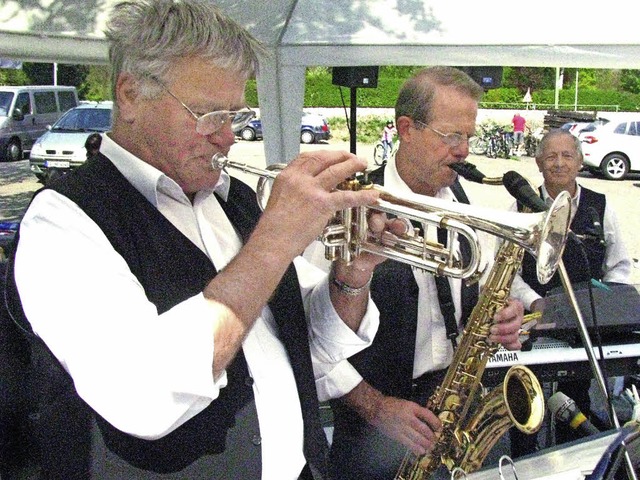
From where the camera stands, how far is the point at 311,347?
1824 mm

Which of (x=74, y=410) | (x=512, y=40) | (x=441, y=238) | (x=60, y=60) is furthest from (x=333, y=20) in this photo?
(x=74, y=410)

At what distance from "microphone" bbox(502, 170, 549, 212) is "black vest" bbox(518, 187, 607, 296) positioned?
158 centimetres

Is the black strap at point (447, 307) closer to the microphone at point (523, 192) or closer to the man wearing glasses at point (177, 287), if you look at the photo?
the microphone at point (523, 192)

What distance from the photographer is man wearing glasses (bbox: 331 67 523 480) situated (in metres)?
2.31

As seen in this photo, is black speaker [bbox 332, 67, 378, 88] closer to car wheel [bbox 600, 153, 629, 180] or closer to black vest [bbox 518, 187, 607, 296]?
black vest [bbox 518, 187, 607, 296]

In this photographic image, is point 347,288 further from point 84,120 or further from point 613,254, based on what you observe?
point 84,120


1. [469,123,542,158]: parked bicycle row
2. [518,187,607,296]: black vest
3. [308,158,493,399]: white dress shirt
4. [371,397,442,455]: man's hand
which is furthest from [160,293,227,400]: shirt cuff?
[469,123,542,158]: parked bicycle row

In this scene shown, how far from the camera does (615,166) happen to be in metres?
16.4

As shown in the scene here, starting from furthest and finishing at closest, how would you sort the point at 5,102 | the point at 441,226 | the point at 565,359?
the point at 5,102 → the point at 565,359 → the point at 441,226

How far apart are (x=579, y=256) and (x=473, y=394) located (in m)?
1.44

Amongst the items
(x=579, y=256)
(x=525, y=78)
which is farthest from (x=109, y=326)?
(x=525, y=78)

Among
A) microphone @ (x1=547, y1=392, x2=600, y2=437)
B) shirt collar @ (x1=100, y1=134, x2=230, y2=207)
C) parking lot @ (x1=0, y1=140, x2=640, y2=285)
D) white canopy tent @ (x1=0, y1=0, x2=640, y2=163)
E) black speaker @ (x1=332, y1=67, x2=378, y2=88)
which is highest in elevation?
white canopy tent @ (x1=0, y1=0, x2=640, y2=163)

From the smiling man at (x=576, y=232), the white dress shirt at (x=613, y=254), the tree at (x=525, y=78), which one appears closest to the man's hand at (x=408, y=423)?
the smiling man at (x=576, y=232)

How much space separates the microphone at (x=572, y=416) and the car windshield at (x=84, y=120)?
1263cm
